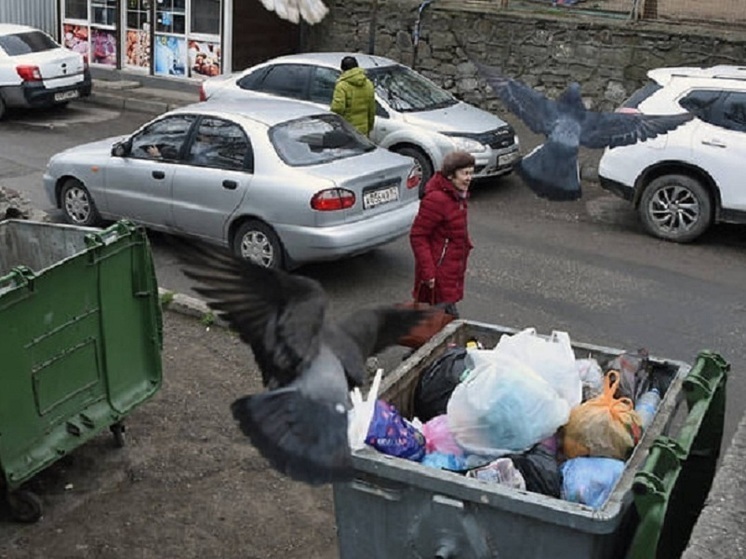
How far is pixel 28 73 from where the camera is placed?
1802cm

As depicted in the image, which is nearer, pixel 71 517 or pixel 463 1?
pixel 71 517

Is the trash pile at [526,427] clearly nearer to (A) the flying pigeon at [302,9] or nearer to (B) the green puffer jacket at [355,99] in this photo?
(A) the flying pigeon at [302,9]

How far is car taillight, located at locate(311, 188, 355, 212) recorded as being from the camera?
954cm

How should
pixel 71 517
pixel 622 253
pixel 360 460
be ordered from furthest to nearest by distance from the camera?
pixel 622 253
pixel 71 517
pixel 360 460

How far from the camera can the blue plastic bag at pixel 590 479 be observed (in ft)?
14.1

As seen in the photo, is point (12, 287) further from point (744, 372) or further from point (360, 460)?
point (744, 372)

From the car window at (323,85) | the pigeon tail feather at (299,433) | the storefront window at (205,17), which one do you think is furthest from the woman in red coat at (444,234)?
the storefront window at (205,17)

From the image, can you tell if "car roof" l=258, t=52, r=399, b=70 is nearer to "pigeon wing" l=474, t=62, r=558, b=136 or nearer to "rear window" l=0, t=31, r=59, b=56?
"pigeon wing" l=474, t=62, r=558, b=136

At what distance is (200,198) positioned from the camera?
1024cm

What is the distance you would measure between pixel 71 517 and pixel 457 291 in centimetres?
308

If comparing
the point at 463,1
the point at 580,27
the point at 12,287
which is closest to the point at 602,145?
the point at 12,287

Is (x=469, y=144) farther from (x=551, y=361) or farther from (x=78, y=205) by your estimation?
(x=551, y=361)

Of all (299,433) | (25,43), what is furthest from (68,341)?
(25,43)

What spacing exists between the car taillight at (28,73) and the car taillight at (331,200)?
10.2 meters
